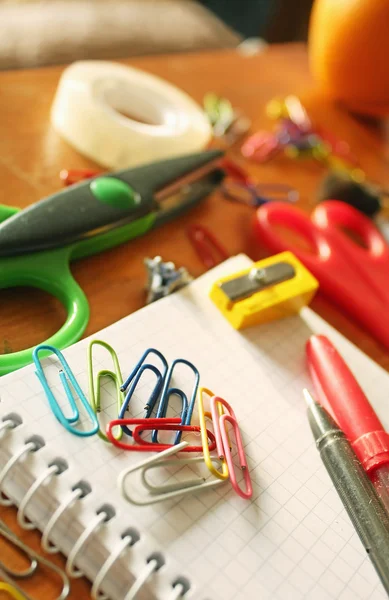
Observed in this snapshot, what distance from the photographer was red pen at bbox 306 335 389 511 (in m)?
0.39

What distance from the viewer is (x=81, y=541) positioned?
31 cm

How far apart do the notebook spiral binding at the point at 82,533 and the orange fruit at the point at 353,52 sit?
0.69 metres

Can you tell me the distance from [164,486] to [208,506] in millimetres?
32

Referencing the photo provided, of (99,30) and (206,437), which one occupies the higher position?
(99,30)

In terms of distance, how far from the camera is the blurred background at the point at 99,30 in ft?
2.88

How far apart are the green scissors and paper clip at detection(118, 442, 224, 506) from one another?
4.4 inches

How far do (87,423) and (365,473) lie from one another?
7.4 inches

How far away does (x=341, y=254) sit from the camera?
0.58m

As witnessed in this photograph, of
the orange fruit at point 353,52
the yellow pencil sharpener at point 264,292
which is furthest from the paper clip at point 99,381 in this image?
the orange fruit at point 353,52

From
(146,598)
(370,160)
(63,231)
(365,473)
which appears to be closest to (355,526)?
(365,473)

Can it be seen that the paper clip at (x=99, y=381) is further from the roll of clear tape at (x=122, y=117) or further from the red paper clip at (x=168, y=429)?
the roll of clear tape at (x=122, y=117)

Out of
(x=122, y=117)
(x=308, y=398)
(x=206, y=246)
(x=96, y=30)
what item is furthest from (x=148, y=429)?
(x=96, y=30)

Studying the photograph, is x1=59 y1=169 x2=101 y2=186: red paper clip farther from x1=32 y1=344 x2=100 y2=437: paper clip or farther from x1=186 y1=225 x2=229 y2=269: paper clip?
x1=32 y1=344 x2=100 y2=437: paper clip

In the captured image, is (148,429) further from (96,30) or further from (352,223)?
(96,30)
